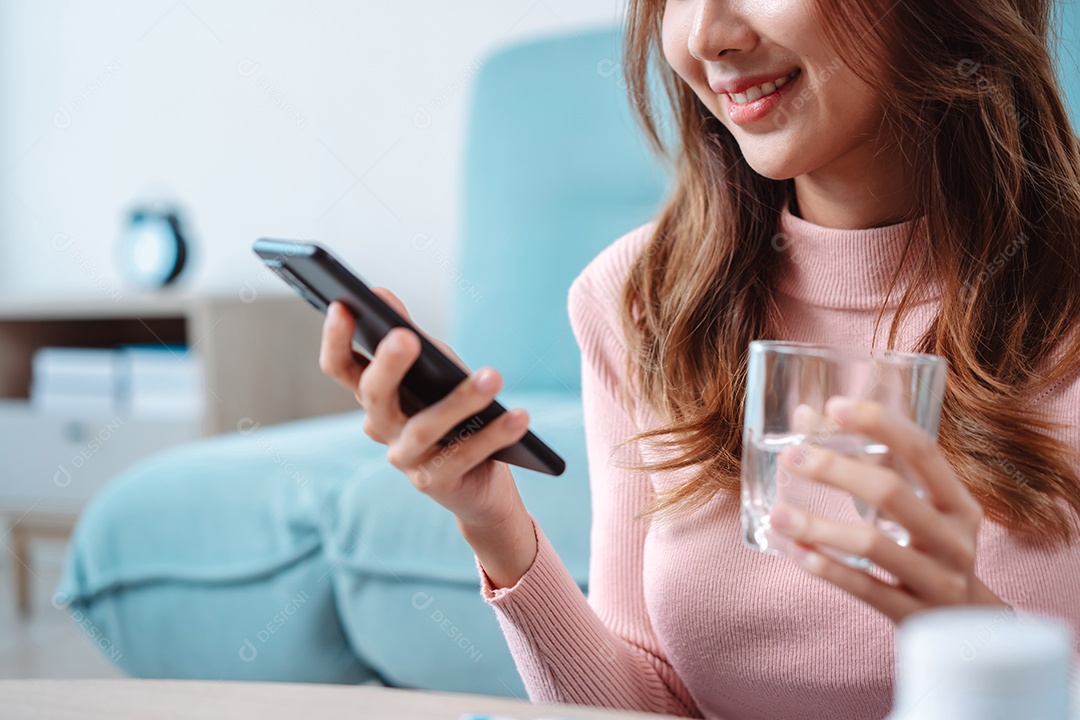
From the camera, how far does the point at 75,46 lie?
9.60 ft

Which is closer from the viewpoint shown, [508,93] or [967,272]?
[967,272]

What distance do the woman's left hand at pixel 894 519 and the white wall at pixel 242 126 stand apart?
1.91 meters

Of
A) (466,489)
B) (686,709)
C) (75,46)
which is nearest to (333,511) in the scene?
(686,709)

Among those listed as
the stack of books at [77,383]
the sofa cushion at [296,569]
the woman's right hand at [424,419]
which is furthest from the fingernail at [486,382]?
the stack of books at [77,383]

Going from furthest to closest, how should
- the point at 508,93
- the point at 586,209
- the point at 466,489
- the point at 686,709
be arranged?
1. the point at 508,93
2. the point at 586,209
3. the point at 686,709
4. the point at 466,489

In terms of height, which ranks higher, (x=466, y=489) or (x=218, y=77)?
(x=218, y=77)

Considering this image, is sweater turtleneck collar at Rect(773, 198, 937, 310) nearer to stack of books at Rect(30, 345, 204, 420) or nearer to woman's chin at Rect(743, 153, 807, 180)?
woman's chin at Rect(743, 153, 807, 180)

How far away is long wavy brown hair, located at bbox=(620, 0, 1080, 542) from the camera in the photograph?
2.65 ft

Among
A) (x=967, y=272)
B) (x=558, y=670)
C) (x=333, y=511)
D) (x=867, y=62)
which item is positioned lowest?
(x=333, y=511)

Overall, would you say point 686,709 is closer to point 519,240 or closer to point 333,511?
point 333,511

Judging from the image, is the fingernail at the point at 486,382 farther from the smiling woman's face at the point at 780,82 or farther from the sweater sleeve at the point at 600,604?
the smiling woman's face at the point at 780,82

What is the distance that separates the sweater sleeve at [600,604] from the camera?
81cm

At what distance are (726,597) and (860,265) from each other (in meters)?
0.30

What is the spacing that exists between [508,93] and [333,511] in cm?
92
